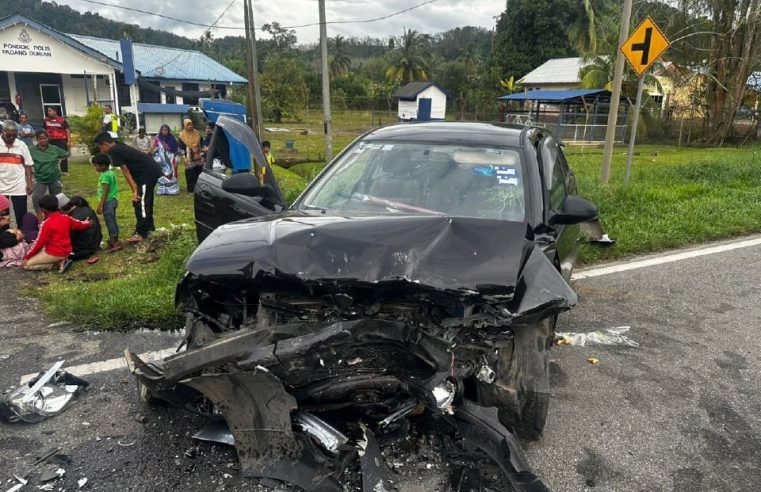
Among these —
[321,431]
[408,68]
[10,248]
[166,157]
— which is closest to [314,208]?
[321,431]

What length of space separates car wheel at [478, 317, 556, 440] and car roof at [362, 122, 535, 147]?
166 cm

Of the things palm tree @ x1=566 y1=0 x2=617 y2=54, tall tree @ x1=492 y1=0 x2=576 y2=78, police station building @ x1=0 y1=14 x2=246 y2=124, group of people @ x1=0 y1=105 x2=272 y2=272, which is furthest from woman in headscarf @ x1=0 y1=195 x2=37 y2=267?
tall tree @ x1=492 y1=0 x2=576 y2=78

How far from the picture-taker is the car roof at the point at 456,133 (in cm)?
402

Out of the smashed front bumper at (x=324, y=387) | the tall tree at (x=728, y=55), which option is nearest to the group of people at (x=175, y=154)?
the smashed front bumper at (x=324, y=387)

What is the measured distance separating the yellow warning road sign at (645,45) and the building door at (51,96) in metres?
26.7

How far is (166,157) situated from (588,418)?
10.2 m

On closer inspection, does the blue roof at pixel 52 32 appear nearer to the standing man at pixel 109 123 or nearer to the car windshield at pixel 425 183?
the standing man at pixel 109 123

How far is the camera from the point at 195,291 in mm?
2979

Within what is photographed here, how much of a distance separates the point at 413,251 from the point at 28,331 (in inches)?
147

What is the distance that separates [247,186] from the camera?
12.6 feet

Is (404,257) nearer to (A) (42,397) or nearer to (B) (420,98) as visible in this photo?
(A) (42,397)

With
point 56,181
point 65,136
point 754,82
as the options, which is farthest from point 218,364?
point 754,82

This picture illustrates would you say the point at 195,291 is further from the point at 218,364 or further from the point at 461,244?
the point at 461,244

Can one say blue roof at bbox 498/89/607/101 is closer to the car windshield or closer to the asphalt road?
the asphalt road
